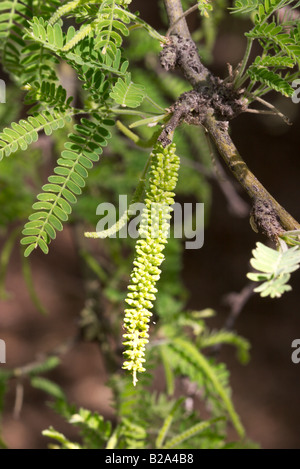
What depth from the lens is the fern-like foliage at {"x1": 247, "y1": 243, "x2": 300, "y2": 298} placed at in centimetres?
45

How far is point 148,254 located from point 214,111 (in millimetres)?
154

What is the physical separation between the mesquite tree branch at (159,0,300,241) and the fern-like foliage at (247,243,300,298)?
0.06 feet

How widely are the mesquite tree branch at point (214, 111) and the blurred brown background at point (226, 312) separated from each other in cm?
169

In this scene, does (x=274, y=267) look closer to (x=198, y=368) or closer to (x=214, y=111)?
(x=214, y=111)

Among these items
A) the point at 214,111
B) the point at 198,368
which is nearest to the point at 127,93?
the point at 214,111

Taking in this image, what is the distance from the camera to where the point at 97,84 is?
0.55 m

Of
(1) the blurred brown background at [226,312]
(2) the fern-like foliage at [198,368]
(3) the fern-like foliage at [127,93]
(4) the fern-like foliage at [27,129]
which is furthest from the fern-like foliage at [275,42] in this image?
(1) the blurred brown background at [226,312]

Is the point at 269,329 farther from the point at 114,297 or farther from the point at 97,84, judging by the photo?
the point at 97,84

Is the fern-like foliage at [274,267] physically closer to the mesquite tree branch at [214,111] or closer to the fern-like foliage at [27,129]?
the mesquite tree branch at [214,111]

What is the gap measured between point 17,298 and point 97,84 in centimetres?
223

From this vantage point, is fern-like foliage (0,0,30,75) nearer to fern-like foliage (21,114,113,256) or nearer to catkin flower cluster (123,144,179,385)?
fern-like foliage (21,114,113,256)

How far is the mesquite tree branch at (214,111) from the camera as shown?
461 mm

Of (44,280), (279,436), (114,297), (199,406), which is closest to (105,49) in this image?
(114,297)

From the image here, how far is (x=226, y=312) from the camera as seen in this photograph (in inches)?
95.7
